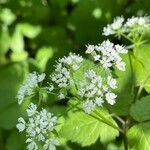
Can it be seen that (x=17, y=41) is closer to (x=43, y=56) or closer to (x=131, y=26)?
(x=43, y=56)

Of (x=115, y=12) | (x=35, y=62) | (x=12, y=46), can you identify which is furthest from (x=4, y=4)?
(x=115, y=12)

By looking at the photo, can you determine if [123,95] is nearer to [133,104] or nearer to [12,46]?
[133,104]

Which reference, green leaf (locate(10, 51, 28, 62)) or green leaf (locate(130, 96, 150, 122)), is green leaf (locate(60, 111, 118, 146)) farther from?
green leaf (locate(10, 51, 28, 62))

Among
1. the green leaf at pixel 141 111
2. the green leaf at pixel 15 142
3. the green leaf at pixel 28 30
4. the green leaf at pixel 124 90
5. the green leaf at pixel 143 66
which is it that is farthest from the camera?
the green leaf at pixel 28 30

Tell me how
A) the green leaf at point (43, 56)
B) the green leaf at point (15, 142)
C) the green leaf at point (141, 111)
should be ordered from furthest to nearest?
the green leaf at point (43, 56) < the green leaf at point (15, 142) < the green leaf at point (141, 111)

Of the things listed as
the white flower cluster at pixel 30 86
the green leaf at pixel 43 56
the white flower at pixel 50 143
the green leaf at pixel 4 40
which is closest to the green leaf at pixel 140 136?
the white flower at pixel 50 143

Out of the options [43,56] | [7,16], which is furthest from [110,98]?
[7,16]

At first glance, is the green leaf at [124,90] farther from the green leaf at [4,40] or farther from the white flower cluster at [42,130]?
the green leaf at [4,40]
